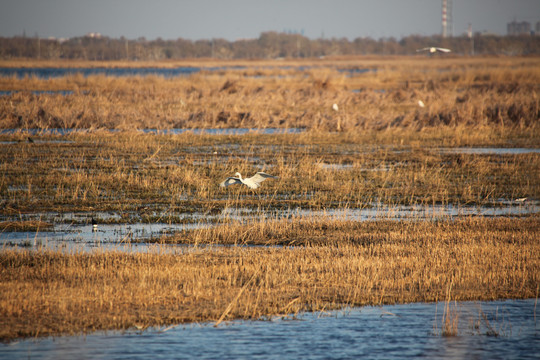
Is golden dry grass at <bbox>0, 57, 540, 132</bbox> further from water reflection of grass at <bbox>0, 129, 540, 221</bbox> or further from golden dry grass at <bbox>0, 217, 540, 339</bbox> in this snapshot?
golden dry grass at <bbox>0, 217, 540, 339</bbox>

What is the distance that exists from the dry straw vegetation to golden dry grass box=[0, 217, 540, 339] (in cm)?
3

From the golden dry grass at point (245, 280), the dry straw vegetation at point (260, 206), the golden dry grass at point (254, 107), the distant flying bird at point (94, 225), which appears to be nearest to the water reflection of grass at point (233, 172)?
the dry straw vegetation at point (260, 206)

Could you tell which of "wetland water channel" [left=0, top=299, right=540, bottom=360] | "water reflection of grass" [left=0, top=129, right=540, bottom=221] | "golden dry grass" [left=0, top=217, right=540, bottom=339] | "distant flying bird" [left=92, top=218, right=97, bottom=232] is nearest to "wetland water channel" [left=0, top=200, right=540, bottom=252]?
"distant flying bird" [left=92, top=218, right=97, bottom=232]

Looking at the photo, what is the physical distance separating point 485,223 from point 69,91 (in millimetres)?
38319

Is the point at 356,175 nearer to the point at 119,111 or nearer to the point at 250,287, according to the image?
the point at 250,287

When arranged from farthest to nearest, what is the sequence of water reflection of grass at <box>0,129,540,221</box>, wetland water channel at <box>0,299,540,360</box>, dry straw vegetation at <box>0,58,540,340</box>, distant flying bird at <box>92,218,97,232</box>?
water reflection of grass at <box>0,129,540,221</box>, distant flying bird at <box>92,218,97,232</box>, dry straw vegetation at <box>0,58,540,340</box>, wetland water channel at <box>0,299,540,360</box>

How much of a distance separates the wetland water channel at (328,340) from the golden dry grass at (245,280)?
0.73ft

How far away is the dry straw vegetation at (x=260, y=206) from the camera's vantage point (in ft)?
28.1

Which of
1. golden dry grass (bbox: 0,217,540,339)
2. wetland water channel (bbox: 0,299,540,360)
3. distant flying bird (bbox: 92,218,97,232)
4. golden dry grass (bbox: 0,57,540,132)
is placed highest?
golden dry grass (bbox: 0,57,540,132)

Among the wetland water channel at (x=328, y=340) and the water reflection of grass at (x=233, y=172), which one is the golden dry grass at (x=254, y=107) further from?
the wetland water channel at (x=328, y=340)

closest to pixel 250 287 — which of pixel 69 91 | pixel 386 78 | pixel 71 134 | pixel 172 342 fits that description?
pixel 172 342

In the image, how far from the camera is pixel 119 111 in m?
31.2

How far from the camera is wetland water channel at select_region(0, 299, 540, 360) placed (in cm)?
715

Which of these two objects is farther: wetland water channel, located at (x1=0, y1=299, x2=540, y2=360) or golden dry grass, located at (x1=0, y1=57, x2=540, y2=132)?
golden dry grass, located at (x1=0, y1=57, x2=540, y2=132)
